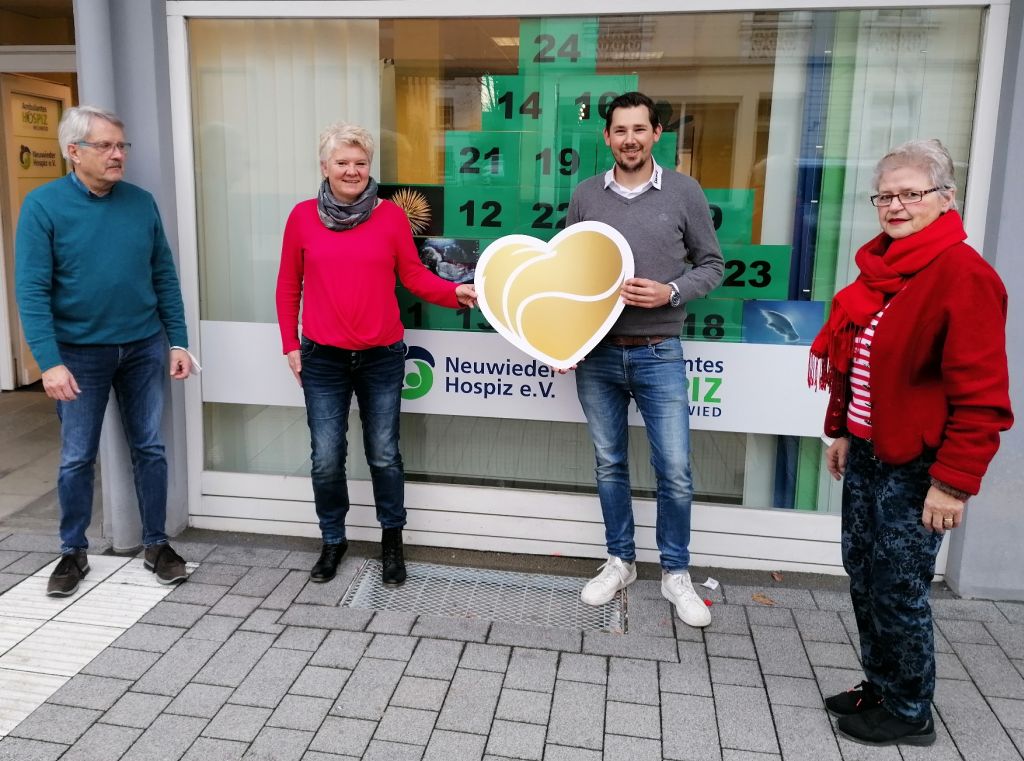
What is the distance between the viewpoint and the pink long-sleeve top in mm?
3504

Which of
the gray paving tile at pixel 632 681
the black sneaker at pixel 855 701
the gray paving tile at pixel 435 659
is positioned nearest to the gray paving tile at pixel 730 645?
the gray paving tile at pixel 632 681

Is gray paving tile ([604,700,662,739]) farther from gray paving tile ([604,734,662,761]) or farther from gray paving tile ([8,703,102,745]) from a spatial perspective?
gray paving tile ([8,703,102,745])

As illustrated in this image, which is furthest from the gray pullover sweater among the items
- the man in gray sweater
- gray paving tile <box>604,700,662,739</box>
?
gray paving tile <box>604,700,662,739</box>

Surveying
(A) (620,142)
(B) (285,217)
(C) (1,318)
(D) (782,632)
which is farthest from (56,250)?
(C) (1,318)

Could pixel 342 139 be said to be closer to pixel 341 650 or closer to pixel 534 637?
pixel 341 650

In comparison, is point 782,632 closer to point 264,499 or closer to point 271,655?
point 271,655

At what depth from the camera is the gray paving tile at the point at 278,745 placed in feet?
8.67

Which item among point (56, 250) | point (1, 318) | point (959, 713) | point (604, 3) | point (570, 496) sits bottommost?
point (959, 713)

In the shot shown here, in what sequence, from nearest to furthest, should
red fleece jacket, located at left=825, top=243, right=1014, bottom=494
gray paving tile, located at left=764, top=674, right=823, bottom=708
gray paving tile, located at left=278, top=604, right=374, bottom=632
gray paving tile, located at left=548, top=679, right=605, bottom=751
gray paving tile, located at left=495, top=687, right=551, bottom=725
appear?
red fleece jacket, located at left=825, top=243, right=1014, bottom=494 < gray paving tile, located at left=548, top=679, right=605, bottom=751 < gray paving tile, located at left=495, top=687, right=551, bottom=725 < gray paving tile, located at left=764, top=674, right=823, bottom=708 < gray paving tile, located at left=278, top=604, right=374, bottom=632

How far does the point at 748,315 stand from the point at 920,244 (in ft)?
5.08

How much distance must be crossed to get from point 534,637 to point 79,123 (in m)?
2.74

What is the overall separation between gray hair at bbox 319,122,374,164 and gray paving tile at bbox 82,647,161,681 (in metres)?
2.05

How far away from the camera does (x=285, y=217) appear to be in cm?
428

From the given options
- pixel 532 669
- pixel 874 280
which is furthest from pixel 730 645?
pixel 874 280
